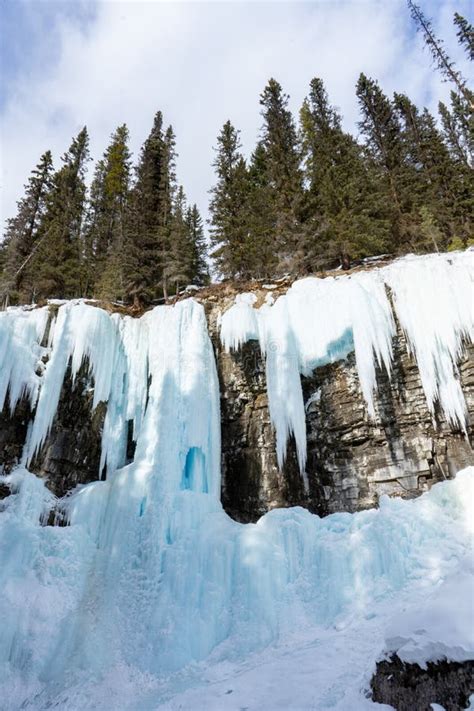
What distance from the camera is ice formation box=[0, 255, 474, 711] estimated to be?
728 centimetres

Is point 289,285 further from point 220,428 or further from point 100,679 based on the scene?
point 100,679

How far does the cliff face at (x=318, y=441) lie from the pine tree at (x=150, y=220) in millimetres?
6641

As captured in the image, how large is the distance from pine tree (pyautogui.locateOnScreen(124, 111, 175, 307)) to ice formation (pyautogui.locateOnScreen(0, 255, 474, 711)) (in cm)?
611

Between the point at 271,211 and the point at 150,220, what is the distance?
574 cm

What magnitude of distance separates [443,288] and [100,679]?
10.2 meters

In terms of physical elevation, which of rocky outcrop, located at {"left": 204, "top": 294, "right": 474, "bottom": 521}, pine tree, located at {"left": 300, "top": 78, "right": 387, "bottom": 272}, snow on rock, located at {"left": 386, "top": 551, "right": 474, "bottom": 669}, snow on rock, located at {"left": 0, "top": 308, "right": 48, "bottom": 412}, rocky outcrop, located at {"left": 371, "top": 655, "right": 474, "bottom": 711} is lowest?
rocky outcrop, located at {"left": 371, "top": 655, "right": 474, "bottom": 711}

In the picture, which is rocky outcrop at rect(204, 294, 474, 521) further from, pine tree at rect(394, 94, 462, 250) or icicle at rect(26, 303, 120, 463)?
pine tree at rect(394, 94, 462, 250)

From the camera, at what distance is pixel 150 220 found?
20.4 m

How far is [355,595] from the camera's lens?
7.46 m

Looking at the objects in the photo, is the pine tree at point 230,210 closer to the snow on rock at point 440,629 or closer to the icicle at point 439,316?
the icicle at point 439,316

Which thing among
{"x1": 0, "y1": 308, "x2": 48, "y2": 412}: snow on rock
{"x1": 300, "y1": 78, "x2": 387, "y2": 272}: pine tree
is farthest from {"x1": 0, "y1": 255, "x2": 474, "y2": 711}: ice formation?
{"x1": 300, "y1": 78, "x2": 387, "y2": 272}: pine tree

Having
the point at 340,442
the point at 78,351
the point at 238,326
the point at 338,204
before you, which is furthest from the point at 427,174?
the point at 78,351

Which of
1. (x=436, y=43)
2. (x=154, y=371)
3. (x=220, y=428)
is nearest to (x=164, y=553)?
(x=220, y=428)

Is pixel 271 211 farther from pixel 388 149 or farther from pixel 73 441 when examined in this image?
pixel 73 441
